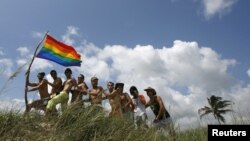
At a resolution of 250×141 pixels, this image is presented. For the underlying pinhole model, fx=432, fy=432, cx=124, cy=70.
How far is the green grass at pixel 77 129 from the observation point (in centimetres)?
741

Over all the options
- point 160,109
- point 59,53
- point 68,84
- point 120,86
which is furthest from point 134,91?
point 59,53

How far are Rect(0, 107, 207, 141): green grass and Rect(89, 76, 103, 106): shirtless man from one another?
18 centimetres

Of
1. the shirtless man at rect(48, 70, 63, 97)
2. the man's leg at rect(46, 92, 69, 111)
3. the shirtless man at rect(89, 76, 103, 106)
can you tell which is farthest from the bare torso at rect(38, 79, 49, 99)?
the shirtless man at rect(89, 76, 103, 106)

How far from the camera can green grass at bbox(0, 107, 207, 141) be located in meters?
7.41

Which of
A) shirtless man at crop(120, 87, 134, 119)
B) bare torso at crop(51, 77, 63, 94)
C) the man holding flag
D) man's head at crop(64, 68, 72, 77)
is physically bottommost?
shirtless man at crop(120, 87, 134, 119)

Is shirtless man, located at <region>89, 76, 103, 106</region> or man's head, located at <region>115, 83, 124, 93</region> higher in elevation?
man's head, located at <region>115, 83, 124, 93</region>

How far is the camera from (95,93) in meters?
9.92

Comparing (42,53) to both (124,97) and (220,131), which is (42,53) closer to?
(124,97)

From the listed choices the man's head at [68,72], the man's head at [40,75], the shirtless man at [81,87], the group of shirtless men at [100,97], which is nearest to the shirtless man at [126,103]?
the group of shirtless men at [100,97]

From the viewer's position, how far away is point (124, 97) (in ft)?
35.8

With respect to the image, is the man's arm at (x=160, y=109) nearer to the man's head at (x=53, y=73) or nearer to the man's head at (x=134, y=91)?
the man's head at (x=134, y=91)

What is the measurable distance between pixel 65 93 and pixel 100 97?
1.72 m

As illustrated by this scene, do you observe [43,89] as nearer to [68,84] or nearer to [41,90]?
[41,90]

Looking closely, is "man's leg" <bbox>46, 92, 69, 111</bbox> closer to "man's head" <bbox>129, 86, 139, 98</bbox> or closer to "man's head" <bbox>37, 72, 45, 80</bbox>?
"man's head" <bbox>37, 72, 45, 80</bbox>
